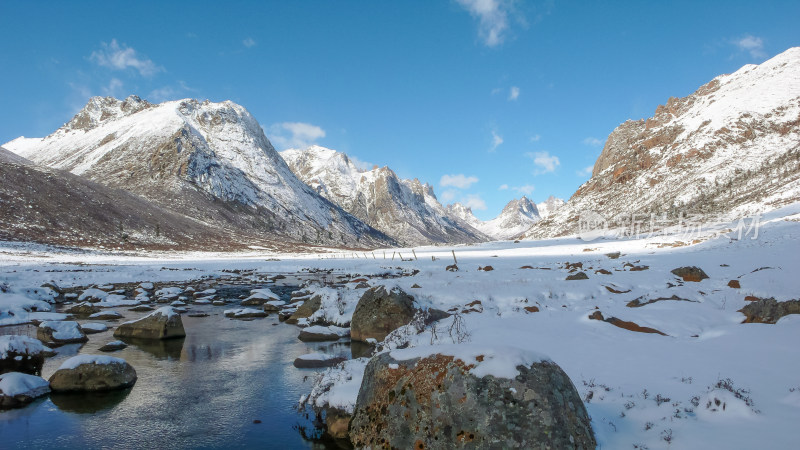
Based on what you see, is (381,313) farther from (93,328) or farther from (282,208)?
(282,208)

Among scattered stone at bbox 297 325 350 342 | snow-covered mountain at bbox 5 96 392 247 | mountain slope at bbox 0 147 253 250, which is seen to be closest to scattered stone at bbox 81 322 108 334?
scattered stone at bbox 297 325 350 342

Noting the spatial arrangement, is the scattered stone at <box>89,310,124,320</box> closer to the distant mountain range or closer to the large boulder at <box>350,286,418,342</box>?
the large boulder at <box>350,286,418,342</box>

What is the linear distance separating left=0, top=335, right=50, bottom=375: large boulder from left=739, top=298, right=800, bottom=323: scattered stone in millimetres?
18947

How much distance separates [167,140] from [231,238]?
8244 centimetres

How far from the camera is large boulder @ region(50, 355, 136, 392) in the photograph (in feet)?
32.3

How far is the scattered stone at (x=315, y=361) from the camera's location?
12.0 meters

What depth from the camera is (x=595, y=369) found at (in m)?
7.99

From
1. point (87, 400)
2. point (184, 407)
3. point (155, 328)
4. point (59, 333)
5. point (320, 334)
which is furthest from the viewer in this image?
point (320, 334)

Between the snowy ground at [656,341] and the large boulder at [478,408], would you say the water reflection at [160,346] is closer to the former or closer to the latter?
the snowy ground at [656,341]

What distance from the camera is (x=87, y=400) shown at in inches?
372

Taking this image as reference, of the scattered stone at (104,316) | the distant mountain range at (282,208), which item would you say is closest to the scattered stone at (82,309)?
the scattered stone at (104,316)

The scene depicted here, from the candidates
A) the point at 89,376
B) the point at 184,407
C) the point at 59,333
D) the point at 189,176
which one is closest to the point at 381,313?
the point at 184,407

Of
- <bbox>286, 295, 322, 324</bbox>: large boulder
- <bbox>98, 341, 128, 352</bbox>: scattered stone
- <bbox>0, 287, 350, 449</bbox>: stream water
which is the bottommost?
<bbox>0, 287, 350, 449</bbox>: stream water

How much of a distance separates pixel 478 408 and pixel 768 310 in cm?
992
